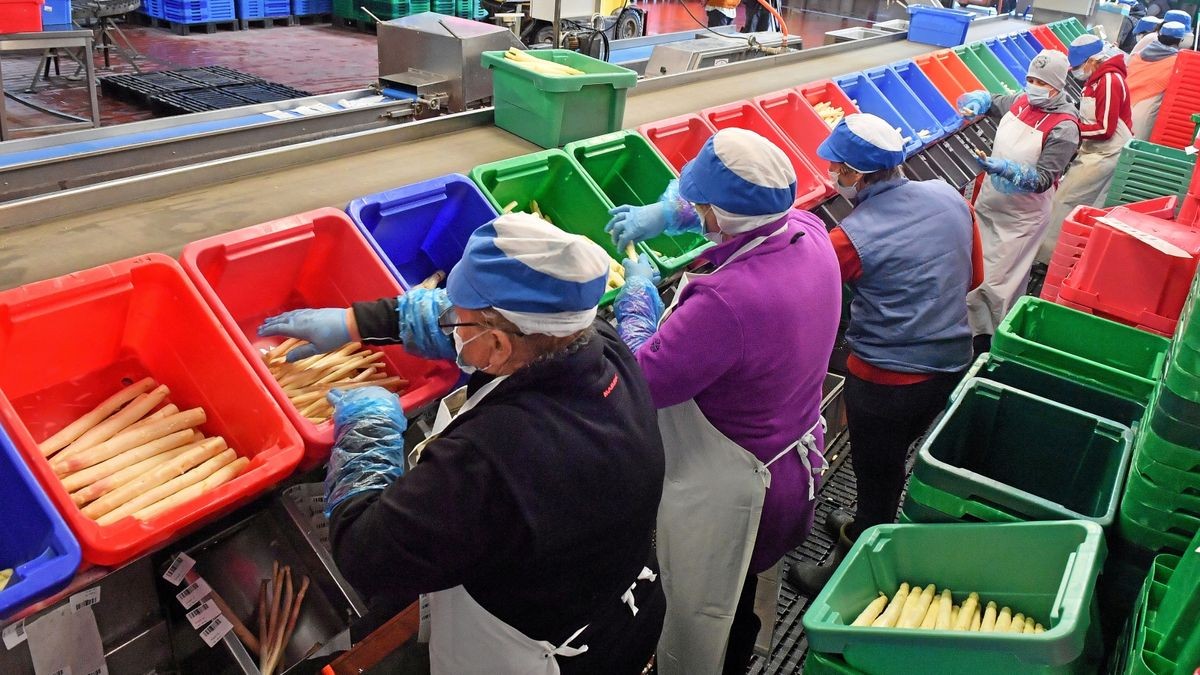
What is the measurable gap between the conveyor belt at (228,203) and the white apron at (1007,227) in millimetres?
1848

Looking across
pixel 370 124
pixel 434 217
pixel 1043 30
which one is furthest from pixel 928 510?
pixel 1043 30

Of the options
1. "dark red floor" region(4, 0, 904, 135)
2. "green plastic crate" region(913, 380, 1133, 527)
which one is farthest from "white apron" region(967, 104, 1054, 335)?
"dark red floor" region(4, 0, 904, 135)

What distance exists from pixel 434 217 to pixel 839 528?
202cm

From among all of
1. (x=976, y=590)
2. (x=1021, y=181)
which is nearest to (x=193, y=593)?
(x=976, y=590)

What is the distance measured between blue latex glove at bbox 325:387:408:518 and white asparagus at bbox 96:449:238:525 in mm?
227

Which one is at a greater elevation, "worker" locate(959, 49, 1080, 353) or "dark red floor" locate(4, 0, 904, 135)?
"worker" locate(959, 49, 1080, 353)

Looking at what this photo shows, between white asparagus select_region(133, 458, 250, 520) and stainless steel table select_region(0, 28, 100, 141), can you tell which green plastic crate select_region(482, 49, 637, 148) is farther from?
stainless steel table select_region(0, 28, 100, 141)

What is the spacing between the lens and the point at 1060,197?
5941 millimetres

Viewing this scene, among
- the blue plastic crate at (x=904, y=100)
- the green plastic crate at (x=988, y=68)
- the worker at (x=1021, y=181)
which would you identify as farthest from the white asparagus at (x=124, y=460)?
the green plastic crate at (x=988, y=68)

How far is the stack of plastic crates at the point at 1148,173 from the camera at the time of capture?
4.99m

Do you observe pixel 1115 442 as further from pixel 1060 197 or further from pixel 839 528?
pixel 1060 197

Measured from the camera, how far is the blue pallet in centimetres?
521

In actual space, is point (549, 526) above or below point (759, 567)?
above

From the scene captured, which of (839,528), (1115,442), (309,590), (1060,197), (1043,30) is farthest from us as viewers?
(1043,30)
